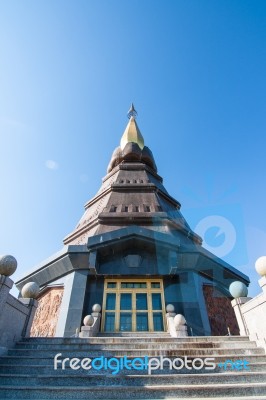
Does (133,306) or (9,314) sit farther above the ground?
(133,306)

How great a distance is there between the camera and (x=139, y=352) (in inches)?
213

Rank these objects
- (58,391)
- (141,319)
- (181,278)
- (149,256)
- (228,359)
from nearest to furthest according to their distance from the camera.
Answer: (58,391), (228,359), (141,319), (181,278), (149,256)

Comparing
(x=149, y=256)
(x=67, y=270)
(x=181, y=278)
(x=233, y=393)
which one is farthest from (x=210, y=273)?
(x=233, y=393)

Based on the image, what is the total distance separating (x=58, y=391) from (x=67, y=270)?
7707 millimetres

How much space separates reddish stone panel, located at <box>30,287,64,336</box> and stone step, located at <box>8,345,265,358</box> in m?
4.69

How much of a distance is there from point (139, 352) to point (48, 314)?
6.93m

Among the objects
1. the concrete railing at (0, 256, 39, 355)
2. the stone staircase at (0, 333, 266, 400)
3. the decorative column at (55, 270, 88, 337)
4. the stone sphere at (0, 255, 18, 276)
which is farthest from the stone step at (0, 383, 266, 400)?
the decorative column at (55, 270, 88, 337)

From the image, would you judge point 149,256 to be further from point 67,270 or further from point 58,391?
point 58,391

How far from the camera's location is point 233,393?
4148 mm

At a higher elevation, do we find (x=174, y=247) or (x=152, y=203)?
(x=152, y=203)

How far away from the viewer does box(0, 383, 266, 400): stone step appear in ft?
13.4

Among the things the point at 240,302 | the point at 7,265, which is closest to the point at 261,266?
the point at 240,302

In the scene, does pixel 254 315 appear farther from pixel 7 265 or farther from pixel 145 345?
pixel 7 265

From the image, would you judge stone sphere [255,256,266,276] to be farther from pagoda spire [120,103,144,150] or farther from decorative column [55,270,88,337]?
pagoda spire [120,103,144,150]
